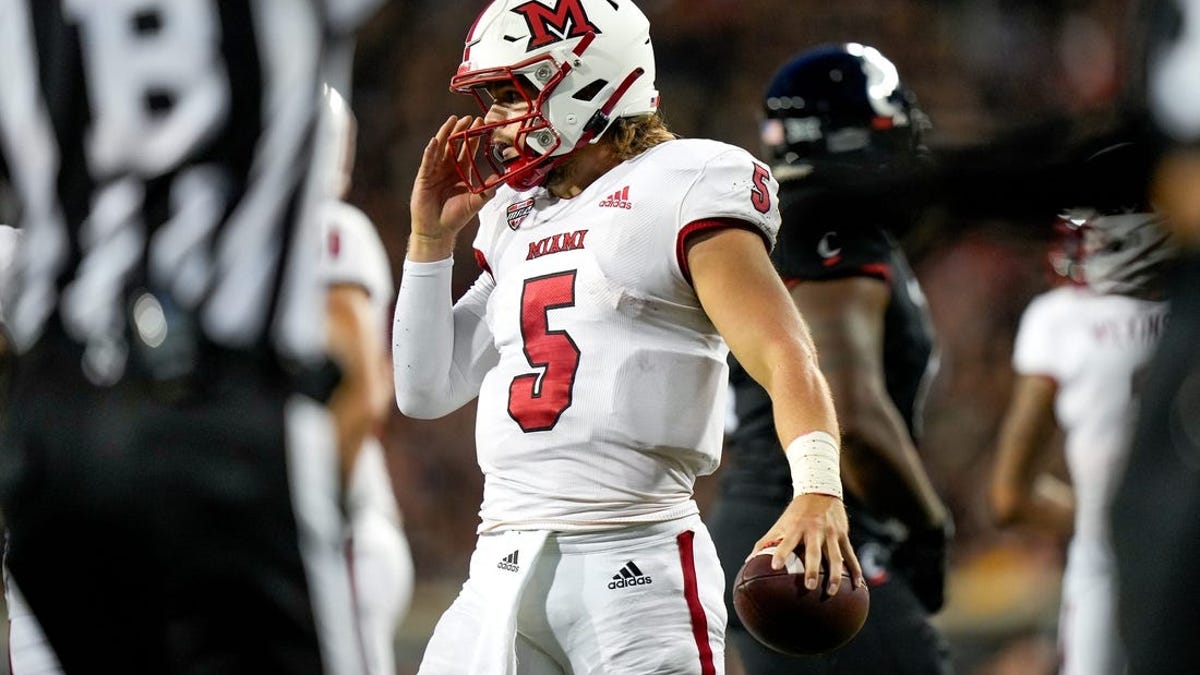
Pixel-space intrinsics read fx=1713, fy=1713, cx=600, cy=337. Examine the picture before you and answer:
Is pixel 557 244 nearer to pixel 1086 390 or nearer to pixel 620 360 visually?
pixel 620 360

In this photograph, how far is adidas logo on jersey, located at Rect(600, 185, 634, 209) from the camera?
3281 millimetres

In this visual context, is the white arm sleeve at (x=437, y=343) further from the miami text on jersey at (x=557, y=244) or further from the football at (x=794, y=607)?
the football at (x=794, y=607)

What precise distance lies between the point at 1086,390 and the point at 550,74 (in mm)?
2347

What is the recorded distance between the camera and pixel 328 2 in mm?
2400

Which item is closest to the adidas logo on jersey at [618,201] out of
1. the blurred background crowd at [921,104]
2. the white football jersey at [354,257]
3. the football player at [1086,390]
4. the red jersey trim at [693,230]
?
the red jersey trim at [693,230]

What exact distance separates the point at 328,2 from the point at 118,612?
34.8 inches

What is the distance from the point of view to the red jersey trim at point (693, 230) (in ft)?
10.4

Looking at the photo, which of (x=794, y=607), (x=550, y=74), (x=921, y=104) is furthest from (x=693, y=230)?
(x=921, y=104)

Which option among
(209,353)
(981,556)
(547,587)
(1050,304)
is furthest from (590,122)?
(981,556)

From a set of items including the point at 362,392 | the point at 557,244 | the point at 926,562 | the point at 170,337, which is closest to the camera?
the point at 170,337

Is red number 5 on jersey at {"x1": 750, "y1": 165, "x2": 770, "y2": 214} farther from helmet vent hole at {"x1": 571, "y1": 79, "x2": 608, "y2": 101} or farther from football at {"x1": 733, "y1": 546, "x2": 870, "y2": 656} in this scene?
football at {"x1": 733, "y1": 546, "x2": 870, "y2": 656}

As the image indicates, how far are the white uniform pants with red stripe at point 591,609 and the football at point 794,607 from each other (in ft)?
0.77

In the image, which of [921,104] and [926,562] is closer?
[926,562]

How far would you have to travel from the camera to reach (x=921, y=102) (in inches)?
438
